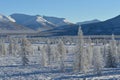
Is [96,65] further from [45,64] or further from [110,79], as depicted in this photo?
[45,64]

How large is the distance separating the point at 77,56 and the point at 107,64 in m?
13.8

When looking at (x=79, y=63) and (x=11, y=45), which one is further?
(x=11, y=45)

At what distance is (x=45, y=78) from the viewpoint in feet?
218

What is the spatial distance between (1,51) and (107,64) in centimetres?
8118

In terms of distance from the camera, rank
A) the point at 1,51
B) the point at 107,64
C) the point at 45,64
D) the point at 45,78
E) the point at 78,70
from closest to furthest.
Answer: the point at 45,78, the point at 78,70, the point at 107,64, the point at 45,64, the point at 1,51

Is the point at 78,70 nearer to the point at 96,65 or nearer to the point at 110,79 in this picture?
the point at 96,65

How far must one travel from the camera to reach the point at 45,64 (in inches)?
3834

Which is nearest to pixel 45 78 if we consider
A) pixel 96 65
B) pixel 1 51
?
pixel 96 65

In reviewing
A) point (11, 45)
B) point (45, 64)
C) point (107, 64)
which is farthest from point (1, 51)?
point (107, 64)

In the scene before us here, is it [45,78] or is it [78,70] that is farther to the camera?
[78,70]

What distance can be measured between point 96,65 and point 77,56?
8616 millimetres

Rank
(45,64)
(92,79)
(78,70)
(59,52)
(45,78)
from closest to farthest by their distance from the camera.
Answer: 1. (92,79)
2. (45,78)
3. (78,70)
4. (45,64)
5. (59,52)

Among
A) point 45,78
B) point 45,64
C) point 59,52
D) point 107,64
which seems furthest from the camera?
point 59,52

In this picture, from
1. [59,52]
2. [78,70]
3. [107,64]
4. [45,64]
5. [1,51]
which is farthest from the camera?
[1,51]
